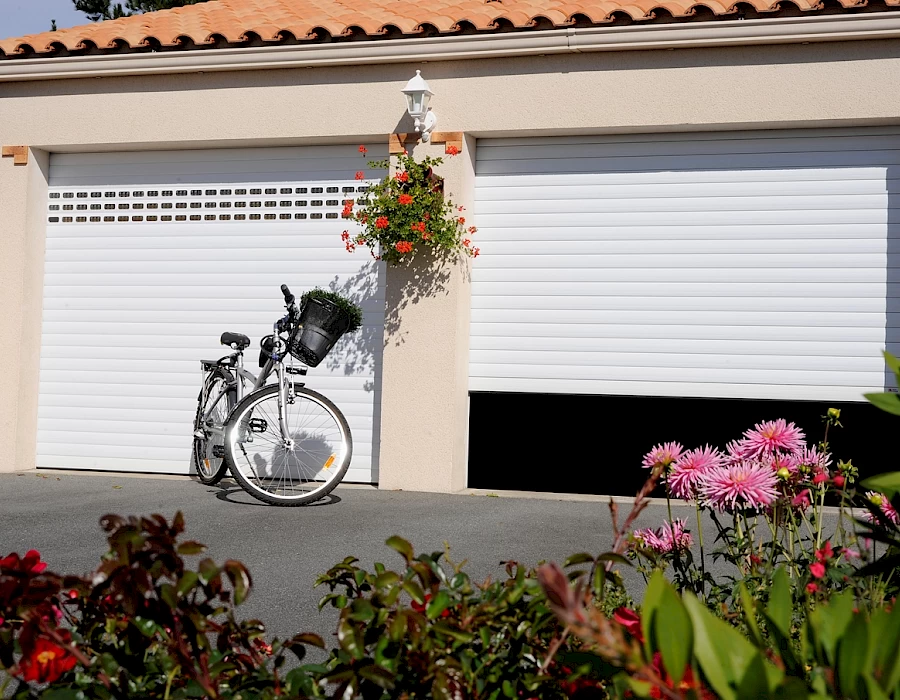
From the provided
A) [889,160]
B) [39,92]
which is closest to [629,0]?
[889,160]

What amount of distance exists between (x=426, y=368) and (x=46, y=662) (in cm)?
641

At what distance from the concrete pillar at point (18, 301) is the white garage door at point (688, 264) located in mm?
3743

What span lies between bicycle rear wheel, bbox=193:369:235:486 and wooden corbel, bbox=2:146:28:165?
8.47 ft

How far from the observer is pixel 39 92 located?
8.86 metres

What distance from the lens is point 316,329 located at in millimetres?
7211

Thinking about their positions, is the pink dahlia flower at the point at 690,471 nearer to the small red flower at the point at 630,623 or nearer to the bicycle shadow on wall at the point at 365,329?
the small red flower at the point at 630,623

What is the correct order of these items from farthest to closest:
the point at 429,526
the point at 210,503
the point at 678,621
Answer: the point at 210,503 < the point at 429,526 < the point at 678,621

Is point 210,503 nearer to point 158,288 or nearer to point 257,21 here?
point 158,288

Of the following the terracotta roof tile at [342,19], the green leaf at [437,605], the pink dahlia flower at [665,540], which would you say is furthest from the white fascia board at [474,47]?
the green leaf at [437,605]

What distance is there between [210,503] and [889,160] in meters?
5.29

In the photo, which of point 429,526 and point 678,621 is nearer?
point 678,621

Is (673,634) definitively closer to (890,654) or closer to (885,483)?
(890,654)

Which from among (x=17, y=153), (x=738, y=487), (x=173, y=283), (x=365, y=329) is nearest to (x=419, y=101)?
(x=365, y=329)

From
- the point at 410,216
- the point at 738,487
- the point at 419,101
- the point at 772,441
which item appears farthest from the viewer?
the point at 419,101
